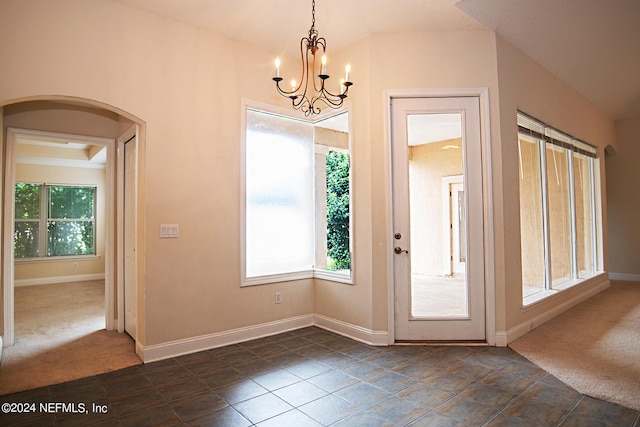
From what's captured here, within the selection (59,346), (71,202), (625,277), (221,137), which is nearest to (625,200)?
(625,277)

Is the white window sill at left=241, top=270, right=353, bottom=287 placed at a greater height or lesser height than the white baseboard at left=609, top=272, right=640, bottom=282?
greater

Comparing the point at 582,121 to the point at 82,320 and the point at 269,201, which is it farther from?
the point at 82,320

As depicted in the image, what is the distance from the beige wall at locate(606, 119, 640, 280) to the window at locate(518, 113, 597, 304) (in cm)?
147

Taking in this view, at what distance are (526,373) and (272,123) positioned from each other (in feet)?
11.0

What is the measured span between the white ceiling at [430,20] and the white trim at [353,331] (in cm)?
298

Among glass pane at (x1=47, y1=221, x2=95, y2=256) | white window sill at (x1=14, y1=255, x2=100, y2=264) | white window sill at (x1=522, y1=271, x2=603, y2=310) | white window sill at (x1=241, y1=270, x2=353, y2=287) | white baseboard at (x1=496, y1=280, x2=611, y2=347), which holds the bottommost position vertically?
white baseboard at (x1=496, y1=280, x2=611, y2=347)

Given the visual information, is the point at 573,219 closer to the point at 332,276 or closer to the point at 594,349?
the point at 594,349

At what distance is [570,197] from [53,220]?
9.83 m

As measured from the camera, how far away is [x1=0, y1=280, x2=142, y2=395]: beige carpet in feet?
9.27

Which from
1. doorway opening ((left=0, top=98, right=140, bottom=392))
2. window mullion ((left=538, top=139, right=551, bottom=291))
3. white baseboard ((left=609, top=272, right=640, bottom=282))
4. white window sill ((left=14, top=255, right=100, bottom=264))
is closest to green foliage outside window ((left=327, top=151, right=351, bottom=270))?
doorway opening ((left=0, top=98, right=140, bottom=392))

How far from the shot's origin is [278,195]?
13.2 ft

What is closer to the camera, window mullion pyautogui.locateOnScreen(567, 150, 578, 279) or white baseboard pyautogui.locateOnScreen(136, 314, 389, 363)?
white baseboard pyautogui.locateOnScreen(136, 314, 389, 363)

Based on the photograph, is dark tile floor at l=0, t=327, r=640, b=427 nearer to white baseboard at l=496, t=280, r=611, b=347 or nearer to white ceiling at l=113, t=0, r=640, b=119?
white baseboard at l=496, t=280, r=611, b=347

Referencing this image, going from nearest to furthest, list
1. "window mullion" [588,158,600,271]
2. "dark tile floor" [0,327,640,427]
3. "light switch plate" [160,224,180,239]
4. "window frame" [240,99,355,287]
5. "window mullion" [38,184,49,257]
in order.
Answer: "dark tile floor" [0,327,640,427], "light switch plate" [160,224,180,239], "window frame" [240,99,355,287], "window mullion" [588,158,600,271], "window mullion" [38,184,49,257]
